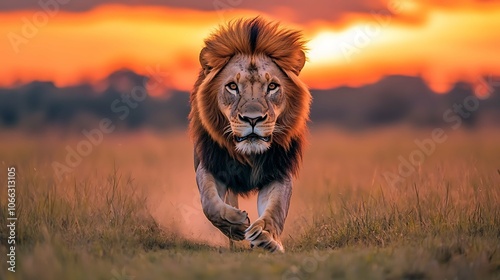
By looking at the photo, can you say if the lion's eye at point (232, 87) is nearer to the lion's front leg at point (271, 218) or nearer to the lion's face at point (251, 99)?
the lion's face at point (251, 99)

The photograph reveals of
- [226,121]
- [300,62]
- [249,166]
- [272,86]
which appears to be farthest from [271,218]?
[300,62]

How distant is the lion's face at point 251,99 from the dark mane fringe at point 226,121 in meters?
0.10

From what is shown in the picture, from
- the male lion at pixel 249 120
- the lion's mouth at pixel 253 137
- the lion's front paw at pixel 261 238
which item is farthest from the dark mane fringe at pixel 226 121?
the lion's front paw at pixel 261 238

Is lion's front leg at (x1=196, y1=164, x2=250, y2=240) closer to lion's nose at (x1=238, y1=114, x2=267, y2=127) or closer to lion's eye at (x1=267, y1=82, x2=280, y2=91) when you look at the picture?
lion's nose at (x1=238, y1=114, x2=267, y2=127)

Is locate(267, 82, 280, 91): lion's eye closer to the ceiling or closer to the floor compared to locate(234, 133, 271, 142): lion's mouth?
closer to the ceiling

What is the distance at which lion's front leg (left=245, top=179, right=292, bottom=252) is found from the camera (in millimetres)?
7449

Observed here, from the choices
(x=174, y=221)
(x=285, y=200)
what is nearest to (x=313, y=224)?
(x=285, y=200)

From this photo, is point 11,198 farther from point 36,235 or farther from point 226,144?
point 226,144

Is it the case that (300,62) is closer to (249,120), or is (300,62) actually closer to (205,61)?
(205,61)

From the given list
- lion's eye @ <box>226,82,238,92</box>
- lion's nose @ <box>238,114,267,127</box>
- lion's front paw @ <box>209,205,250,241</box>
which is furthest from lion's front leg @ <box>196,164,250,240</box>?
lion's eye @ <box>226,82,238,92</box>

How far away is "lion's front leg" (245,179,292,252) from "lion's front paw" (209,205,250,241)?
11cm

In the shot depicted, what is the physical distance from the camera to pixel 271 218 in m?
7.90

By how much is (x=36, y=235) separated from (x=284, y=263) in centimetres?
221

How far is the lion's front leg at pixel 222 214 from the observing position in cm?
768
